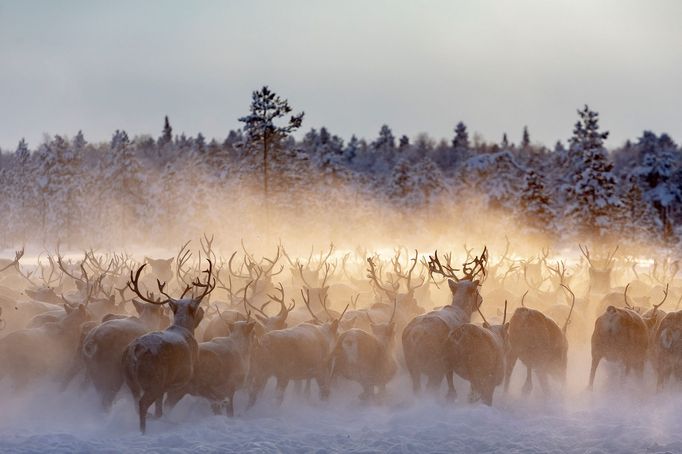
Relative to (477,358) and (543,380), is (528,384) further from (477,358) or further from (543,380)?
(477,358)

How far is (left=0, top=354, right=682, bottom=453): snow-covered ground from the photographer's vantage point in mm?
8938

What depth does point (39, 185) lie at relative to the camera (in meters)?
60.9

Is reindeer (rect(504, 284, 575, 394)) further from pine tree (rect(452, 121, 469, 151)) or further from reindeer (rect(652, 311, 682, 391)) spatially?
pine tree (rect(452, 121, 469, 151))

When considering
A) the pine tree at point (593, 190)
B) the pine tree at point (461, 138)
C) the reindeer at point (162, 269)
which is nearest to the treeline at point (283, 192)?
the pine tree at point (593, 190)

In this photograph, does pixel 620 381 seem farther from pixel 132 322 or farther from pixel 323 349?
pixel 132 322

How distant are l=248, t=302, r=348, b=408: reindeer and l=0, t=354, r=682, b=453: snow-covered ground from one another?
1.26ft

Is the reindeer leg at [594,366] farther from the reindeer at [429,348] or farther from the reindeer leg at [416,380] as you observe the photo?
the reindeer leg at [416,380]

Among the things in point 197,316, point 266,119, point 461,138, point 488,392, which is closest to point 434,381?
point 488,392

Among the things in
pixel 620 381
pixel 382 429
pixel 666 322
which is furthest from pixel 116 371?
pixel 666 322

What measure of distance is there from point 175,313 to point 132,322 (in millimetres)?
1128

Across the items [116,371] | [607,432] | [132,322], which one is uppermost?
[132,322]

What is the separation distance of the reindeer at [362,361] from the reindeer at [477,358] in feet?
3.57

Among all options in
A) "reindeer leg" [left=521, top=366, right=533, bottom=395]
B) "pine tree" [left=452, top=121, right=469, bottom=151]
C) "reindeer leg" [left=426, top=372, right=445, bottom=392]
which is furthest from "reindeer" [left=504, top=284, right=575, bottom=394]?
"pine tree" [left=452, top=121, right=469, bottom=151]

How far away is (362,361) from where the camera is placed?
10.8 m
